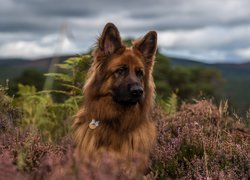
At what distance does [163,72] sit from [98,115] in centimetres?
6031

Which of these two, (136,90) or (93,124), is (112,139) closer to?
(93,124)

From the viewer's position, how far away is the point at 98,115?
6719mm

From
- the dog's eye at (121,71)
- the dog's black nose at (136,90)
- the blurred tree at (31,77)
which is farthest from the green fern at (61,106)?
the blurred tree at (31,77)

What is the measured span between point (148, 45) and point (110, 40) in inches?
24.9

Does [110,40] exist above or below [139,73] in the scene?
above

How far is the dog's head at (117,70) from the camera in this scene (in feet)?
22.0

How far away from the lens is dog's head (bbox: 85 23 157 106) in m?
6.70

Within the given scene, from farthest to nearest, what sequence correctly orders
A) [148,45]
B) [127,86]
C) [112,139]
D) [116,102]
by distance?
[148,45] → [116,102] → [127,86] → [112,139]

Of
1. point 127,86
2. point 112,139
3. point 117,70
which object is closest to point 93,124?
point 112,139

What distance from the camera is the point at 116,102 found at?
22.4ft

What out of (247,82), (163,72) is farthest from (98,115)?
(247,82)

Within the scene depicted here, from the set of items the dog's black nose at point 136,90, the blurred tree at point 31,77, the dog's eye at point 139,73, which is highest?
the dog's eye at point 139,73

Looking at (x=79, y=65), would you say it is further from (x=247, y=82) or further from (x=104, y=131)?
(x=247, y=82)

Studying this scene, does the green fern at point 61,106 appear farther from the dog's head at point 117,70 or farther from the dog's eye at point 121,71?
the dog's eye at point 121,71
